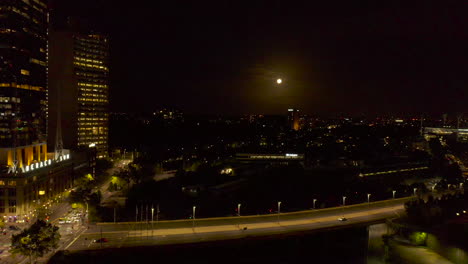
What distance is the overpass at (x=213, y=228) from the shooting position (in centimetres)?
755

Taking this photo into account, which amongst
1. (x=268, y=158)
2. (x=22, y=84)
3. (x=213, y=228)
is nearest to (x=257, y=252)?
(x=213, y=228)

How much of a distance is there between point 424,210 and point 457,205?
1.89m

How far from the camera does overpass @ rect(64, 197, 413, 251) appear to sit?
755 cm

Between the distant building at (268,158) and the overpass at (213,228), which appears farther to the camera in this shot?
the distant building at (268,158)

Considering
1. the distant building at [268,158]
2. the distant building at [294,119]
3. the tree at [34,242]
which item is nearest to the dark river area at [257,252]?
the tree at [34,242]

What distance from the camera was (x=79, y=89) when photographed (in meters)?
19.7

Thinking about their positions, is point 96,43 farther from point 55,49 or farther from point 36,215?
point 36,215

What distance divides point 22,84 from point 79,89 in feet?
25.2

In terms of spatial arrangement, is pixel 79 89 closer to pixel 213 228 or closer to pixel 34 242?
pixel 213 228

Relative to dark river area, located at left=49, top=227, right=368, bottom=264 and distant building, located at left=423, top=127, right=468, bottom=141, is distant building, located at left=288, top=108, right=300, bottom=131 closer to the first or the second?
distant building, located at left=423, top=127, right=468, bottom=141

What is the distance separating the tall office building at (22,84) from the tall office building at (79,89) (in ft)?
13.4

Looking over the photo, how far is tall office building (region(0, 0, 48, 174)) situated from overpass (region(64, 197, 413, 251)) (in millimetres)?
3885

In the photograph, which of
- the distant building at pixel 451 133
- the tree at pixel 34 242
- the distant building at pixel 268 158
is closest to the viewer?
the tree at pixel 34 242

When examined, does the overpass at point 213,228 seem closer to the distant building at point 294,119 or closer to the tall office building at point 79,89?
the tall office building at point 79,89
